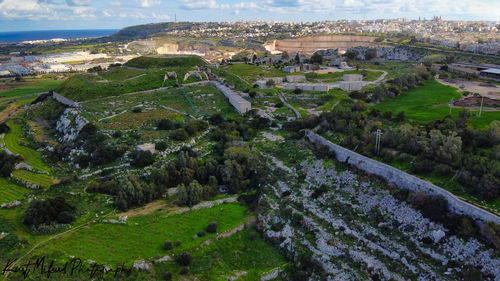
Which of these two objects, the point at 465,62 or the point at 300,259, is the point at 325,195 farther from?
the point at 465,62

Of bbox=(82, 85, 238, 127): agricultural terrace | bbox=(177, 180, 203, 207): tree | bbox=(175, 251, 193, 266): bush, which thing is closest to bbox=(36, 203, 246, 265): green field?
bbox=(175, 251, 193, 266): bush

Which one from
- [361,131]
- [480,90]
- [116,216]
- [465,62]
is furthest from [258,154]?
[465,62]

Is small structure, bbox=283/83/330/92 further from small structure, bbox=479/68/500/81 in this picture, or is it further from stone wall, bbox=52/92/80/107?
stone wall, bbox=52/92/80/107

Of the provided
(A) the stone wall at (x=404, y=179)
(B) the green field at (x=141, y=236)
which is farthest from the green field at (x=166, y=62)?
(B) the green field at (x=141, y=236)

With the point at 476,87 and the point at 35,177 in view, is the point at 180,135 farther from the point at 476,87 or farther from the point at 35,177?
the point at 476,87

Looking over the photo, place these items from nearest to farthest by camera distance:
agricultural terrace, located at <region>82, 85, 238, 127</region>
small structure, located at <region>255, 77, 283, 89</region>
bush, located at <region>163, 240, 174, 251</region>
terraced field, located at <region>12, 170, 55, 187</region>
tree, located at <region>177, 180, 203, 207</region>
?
1. bush, located at <region>163, 240, 174, 251</region>
2. tree, located at <region>177, 180, 203, 207</region>
3. terraced field, located at <region>12, 170, 55, 187</region>
4. agricultural terrace, located at <region>82, 85, 238, 127</region>
5. small structure, located at <region>255, 77, 283, 89</region>

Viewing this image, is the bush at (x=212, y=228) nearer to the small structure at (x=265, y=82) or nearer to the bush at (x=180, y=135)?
the bush at (x=180, y=135)

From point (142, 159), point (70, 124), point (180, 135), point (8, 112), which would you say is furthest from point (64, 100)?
point (142, 159)
